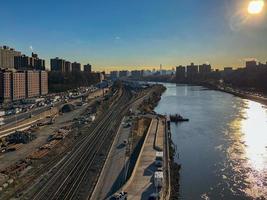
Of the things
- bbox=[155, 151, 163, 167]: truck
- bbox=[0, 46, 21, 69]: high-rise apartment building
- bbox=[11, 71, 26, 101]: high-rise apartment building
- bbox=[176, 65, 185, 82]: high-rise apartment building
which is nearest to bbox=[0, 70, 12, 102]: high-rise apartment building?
bbox=[11, 71, 26, 101]: high-rise apartment building

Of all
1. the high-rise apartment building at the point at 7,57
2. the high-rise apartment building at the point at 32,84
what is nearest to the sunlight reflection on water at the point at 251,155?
the high-rise apartment building at the point at 32,84

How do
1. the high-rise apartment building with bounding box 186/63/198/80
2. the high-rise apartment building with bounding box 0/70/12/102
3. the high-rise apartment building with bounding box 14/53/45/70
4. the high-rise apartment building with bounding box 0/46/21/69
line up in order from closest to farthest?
the high-rise apartment building with bounding box 0/70/12/102, the high-rise apartment building with bounding box 0/46/21/69, the high-rise apartment building with bounding box 14/53/45/70, the high-rise apartment building with bounding box 186/63/198/80

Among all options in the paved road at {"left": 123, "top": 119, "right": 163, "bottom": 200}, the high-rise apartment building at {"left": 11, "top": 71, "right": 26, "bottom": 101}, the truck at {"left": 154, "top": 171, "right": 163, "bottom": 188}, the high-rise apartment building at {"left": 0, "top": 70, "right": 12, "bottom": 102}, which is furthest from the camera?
the high-rise apartment building at {"left": 11, "top": 71, "right": 26, "bottom": 101}

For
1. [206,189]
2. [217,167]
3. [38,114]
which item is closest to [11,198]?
[206,189]

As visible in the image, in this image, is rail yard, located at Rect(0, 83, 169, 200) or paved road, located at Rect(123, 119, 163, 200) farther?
rail yard, located at Rect(0, 83, 169, 200)

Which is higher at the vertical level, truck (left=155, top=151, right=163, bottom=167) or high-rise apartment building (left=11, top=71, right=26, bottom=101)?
high-rise apartment building (left=11, top=71, right=26, bottom=101)

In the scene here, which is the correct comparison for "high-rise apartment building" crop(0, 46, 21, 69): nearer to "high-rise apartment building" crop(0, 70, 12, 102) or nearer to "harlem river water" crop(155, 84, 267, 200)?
"high-rise apartment building" crop(0, 70, 12, 102)

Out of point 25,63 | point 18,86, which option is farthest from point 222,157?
point 25,63
